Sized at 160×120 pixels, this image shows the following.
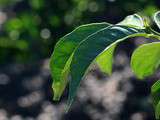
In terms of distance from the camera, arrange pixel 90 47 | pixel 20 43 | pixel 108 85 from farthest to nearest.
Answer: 1. pixel 20 43
2. pixel 108 85
3. pixel 90 47

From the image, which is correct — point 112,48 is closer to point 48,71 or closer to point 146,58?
point 146,58

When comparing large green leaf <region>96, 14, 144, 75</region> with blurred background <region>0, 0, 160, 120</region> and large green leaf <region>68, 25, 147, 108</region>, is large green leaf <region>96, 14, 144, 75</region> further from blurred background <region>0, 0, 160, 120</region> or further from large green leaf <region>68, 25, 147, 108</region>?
blurred background <region>0, 0, 160, 120</region>

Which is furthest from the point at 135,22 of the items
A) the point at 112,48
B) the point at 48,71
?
the point at 48,71

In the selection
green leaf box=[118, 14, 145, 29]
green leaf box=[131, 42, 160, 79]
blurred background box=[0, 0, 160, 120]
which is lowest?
blurred background box=[0, 0, 160, 120]

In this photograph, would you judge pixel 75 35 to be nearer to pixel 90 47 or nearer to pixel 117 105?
pixel 90 47

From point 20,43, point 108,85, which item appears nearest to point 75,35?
point 108,85

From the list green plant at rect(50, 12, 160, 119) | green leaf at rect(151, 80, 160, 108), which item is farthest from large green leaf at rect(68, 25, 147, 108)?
green leaf at rect(151, 80, 160, 108)
